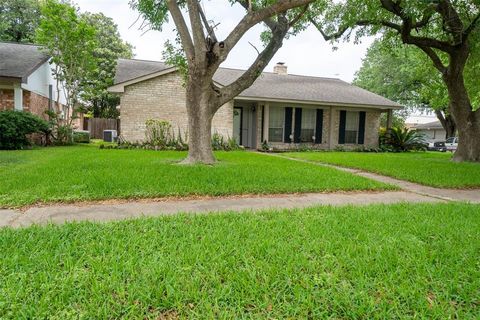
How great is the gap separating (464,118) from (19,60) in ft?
63.9

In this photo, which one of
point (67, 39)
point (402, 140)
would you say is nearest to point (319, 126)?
point (402, 140)

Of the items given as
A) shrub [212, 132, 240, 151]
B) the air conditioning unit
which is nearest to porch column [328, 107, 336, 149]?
shrub [212, 132, 240, 151]

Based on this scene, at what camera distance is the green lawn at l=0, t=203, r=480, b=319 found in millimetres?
2168

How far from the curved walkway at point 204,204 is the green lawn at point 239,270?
0.60 meters

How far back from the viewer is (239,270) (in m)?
2.62

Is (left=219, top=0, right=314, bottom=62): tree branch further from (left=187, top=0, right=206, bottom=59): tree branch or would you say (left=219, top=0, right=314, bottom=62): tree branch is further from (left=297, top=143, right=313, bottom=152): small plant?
(left=297, top=143, right=313, bottom=152): small plant

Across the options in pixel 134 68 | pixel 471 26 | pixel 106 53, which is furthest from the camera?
pixel 106 53

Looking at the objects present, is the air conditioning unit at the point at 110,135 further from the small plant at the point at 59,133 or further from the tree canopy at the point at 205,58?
the tree canopy at the point at 205,58

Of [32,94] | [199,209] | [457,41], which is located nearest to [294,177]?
[199,209]

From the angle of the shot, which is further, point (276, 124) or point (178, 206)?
point (276, 124)

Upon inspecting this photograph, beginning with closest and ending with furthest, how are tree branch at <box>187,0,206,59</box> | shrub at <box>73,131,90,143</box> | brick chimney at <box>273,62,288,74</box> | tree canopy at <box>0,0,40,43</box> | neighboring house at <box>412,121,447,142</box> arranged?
tree branch at <box>187,0,206,59</box>, shrub at <box>73,131,90,143</box>, brick chimney at <box>273,62,288,74</box>, tree canopy at <box>0,0,40,43</box>, neighboring house at <box>412,121,447,142</box>

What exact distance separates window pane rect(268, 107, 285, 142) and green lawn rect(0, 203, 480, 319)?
1350cm

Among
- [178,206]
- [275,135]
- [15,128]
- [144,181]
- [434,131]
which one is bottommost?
[178,206]

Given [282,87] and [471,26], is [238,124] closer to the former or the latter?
[282,87]
